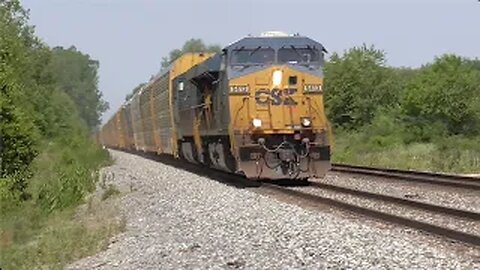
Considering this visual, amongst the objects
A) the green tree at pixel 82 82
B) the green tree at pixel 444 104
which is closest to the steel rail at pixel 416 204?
the green tree at pixel 444 104

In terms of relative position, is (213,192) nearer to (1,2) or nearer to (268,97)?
(268,97)

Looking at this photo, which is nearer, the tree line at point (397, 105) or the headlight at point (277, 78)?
the headlight at point (277, 78)

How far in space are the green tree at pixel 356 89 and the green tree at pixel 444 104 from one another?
8.56 ft

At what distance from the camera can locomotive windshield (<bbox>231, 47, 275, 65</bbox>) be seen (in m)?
17.6

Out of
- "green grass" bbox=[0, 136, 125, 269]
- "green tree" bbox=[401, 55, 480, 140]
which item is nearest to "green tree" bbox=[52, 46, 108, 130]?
"green tree" bbox=[401, 55, 480, 140]

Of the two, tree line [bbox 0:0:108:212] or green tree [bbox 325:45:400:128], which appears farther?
green tree [bbox 325:45:400:128]

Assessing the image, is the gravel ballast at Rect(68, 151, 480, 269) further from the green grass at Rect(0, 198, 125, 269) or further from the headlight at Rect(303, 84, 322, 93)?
the headlight at Rect(303, 84, 322, 93)

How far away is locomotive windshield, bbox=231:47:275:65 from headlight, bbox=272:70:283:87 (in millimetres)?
328

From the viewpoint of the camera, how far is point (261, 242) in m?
9.12

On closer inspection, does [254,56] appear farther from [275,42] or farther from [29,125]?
[29,125]

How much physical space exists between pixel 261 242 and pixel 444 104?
131ft

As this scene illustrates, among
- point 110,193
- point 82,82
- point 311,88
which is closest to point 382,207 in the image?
point 311,88

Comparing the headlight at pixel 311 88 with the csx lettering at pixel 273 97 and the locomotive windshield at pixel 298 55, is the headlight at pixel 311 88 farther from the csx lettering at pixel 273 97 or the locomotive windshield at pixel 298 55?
the locomotive windshield at pixel 298 55

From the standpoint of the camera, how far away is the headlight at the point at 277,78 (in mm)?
17500
